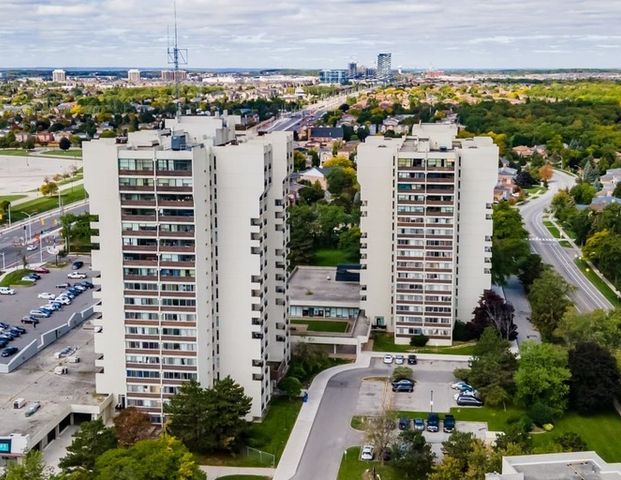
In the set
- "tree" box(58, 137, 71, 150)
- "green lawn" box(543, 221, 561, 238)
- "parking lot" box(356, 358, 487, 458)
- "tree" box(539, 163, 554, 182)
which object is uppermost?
"tree" box(58, 137, 71, 150)

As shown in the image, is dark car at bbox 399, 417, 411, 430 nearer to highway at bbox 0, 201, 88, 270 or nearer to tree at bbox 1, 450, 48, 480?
tree at bbox 1, 450, 48, 480

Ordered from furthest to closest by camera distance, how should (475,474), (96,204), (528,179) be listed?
(528,179) → (96,204) → (475,474)

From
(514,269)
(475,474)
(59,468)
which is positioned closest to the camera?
(475,474)

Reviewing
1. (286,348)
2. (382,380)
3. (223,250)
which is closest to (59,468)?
(223,250)

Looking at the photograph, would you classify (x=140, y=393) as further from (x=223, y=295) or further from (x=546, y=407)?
(x=546, y=407)

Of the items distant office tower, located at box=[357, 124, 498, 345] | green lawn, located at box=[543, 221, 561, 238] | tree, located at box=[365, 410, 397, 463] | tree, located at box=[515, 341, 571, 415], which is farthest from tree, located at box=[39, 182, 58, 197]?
tree, located at box=[365, 410, 397, 463]

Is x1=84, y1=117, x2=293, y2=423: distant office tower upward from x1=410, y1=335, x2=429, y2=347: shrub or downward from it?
upward
